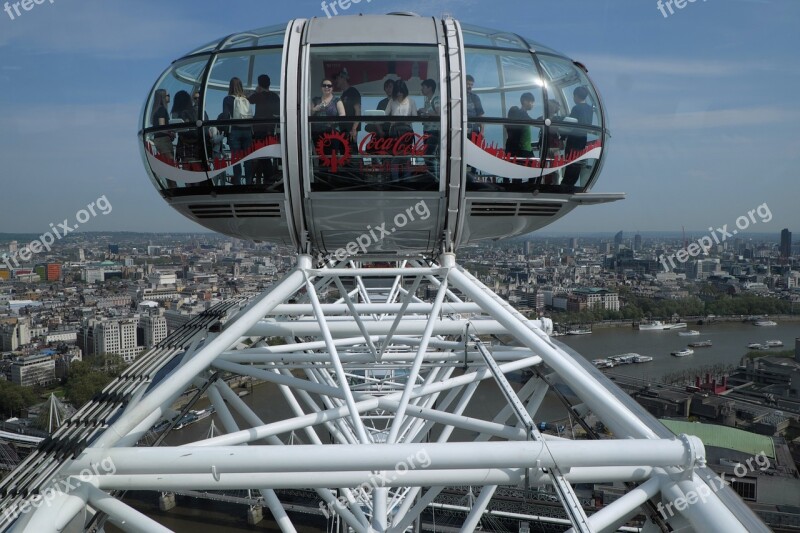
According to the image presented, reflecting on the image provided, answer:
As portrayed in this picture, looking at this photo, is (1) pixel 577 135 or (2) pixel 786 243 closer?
(1) pixel 577 135

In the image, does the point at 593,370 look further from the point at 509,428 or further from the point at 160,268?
the point at 160,268

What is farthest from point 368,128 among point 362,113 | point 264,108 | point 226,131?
point 226,131

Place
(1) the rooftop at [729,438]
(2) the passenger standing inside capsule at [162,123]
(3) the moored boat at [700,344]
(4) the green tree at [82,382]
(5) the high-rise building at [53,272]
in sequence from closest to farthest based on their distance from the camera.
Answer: (2) the passenger standing inside capsule at [162,123] → (1) the rooftop at [729,438] → (4) the green tree at [82,382] → (3) the moored boat at [700,344] → (5) the high-rise building at [53,272]

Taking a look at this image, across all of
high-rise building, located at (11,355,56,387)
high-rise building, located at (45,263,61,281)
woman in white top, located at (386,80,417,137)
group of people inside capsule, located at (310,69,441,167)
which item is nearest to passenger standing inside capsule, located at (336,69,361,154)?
group of people inside capsule, located at (310,69,441,167)

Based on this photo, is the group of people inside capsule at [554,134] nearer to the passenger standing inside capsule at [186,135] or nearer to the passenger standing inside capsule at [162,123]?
the passenger standing inside capsule at [186,135]

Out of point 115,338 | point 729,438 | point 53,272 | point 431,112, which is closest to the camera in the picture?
point 431,112

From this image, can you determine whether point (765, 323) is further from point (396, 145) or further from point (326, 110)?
point (326, 110)

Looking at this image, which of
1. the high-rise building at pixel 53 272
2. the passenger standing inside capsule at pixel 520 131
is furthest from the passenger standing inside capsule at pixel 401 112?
the high-rise building at pixel 53 272
